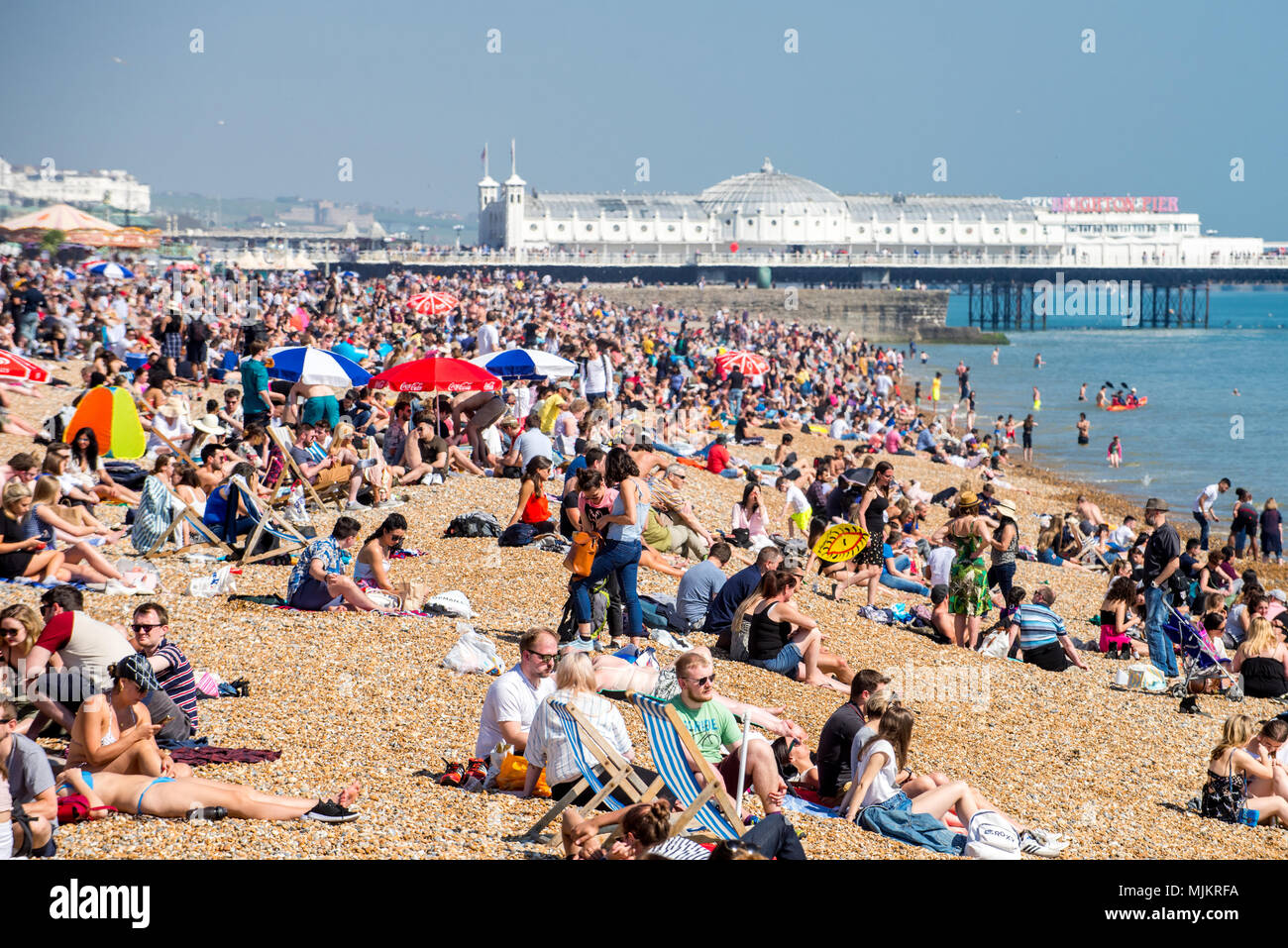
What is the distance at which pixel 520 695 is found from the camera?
18.2 feet

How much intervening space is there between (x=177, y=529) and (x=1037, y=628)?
605cm

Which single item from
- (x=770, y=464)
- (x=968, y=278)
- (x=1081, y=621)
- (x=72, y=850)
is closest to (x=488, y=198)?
(x=968, y=278)

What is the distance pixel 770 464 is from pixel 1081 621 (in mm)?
5838

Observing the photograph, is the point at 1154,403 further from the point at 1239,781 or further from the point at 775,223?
the point at 775,223

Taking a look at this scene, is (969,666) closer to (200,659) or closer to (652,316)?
(200,659)

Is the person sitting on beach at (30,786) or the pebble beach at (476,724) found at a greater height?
the person sitting on beach at (30,786)

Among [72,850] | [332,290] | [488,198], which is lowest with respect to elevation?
[72,850]

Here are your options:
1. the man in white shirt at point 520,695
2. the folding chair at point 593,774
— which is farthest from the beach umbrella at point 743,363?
the folding chair at point 593,774

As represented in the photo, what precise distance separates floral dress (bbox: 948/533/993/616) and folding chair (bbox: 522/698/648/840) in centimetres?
445

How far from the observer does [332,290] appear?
29156mm

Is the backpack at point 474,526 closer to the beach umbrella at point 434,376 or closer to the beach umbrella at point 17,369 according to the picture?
the beach umbrella at point 434,376

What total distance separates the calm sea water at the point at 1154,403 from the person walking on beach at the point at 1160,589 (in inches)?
441

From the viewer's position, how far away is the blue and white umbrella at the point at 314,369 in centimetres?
1176

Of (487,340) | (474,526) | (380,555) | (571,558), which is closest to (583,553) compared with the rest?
(571,558)
